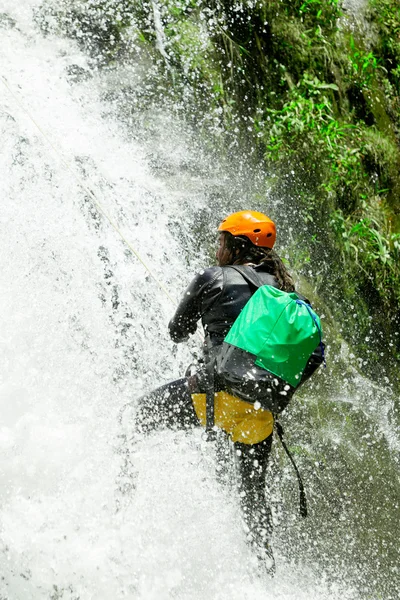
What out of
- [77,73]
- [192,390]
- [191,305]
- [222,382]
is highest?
[77,73]

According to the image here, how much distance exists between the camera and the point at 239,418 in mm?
3492

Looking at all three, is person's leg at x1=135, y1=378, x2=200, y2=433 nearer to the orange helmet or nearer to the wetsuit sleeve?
the wetsuit sleeve

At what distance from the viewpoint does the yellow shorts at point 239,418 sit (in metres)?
3.46

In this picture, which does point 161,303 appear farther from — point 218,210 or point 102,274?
point 218,210

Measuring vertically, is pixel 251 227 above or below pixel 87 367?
above

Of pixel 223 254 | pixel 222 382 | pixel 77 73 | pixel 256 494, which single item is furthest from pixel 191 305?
pixel 77 73

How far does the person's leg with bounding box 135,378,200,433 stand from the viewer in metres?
3.68

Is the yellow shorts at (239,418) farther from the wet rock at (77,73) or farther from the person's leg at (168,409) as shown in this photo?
the wet rock at (77,73)

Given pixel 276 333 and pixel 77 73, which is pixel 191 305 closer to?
pixel 276 333

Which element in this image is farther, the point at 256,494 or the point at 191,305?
the point at 256,494

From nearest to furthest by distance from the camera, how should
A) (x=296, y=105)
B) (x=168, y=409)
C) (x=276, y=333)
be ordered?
Result: (x=276, y=333), (x=168, y=409), (x=296, y=105)

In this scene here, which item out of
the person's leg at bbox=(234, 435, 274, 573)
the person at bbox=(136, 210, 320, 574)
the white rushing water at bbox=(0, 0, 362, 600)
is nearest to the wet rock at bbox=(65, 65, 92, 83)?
the white rushing water at bbox=(0, 0, 362, 600)

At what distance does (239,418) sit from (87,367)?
4.45ft

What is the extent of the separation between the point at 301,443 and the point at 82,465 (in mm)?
2230
